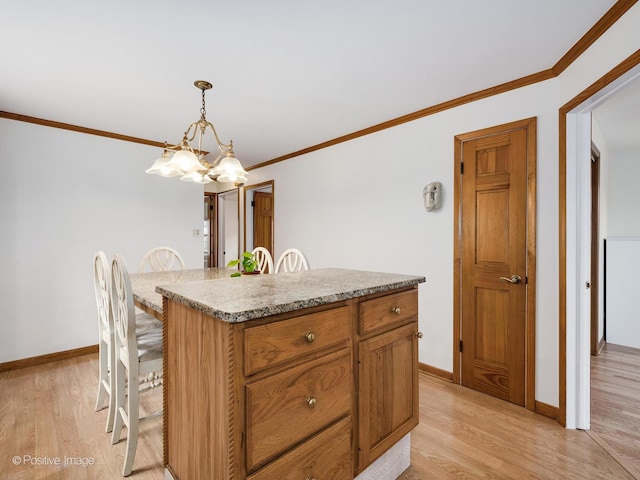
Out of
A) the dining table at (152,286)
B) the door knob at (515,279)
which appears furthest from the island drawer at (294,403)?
the door knob at (515,279)

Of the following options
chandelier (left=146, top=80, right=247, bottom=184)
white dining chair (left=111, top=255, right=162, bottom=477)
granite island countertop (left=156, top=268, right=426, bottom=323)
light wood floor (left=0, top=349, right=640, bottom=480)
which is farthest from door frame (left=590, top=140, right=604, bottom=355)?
white dining chair (left=111, top=255, right=162, bottom=477)

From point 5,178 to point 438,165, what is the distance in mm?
3882

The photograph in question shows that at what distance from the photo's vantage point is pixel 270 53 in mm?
1994

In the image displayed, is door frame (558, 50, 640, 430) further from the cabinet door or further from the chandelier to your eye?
the chandelier

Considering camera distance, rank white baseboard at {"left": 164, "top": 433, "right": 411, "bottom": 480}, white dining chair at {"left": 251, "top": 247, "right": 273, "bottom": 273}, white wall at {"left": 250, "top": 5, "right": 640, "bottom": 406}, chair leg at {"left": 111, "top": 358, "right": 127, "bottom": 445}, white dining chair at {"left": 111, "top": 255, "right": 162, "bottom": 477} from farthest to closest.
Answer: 1. white dining chair at {"left": 251, "top": 247, "right": 273, "bottom": 273}
2. white wall at {"left": 250, "top": 5, "right": 640, "bottom": 406}
3. chair leg at {"left": 111, "top": 358, "right": 127, "bottom": 445}
4. white dining chair at {"left": 111, "top": 255, "right": 162, "bottom": 477}
5. white baseboard at {"left": 164, "top": 433, "right": 411, "bottom": 480}

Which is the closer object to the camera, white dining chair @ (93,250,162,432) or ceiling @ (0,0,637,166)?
ceiling @ (0,0,637,166)

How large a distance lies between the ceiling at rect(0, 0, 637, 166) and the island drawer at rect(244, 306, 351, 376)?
4.88 ft

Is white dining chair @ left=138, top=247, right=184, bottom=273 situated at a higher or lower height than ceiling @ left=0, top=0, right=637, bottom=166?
lower

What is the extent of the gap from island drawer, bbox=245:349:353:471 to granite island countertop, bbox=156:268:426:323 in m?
0.23

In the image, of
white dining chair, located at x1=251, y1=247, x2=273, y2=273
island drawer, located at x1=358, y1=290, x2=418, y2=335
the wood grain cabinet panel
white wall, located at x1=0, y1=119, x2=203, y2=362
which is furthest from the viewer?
white wall, located at x1=0, y1=119, x2=203, y2=362

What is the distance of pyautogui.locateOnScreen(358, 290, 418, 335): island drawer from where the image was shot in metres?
1.38

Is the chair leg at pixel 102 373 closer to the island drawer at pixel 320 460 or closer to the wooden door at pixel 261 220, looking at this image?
the island drawer at pixel 320 460

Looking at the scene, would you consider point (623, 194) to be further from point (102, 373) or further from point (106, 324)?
point (102, 373)

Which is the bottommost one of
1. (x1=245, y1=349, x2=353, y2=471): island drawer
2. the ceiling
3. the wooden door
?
Result: (x1=245, y1=349, x2=353, y2=471): island drawer
